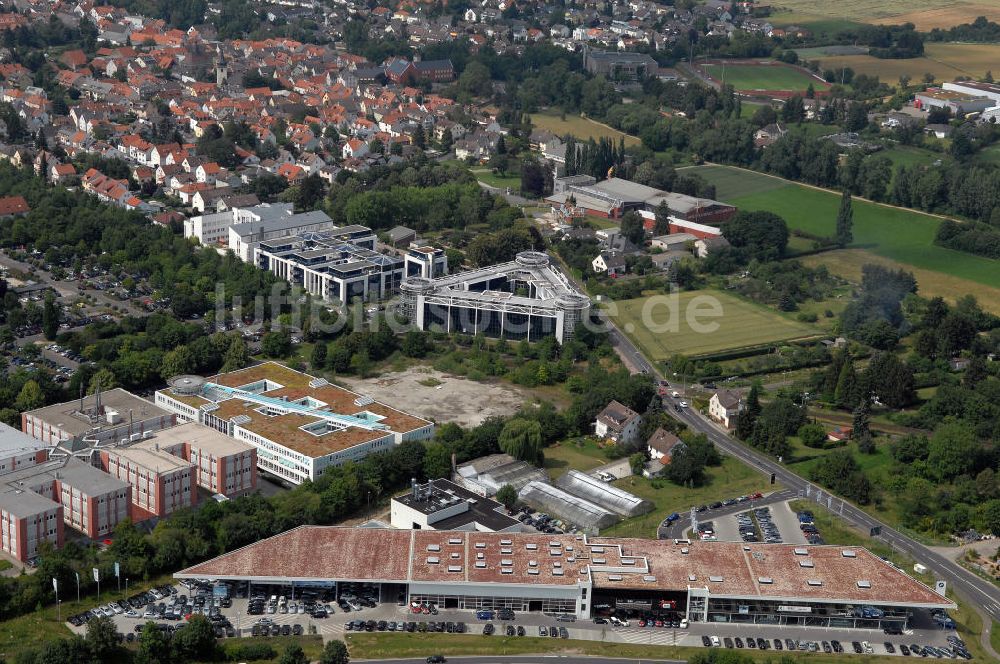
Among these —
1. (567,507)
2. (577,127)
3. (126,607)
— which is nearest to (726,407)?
(567,507)

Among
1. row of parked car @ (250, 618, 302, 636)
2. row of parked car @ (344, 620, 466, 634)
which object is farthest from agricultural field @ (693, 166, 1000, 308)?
row of parked car @ (250, 618, 302, 636)

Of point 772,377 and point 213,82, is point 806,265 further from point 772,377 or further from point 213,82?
point 213,82

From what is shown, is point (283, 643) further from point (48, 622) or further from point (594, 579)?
point (594, 579)

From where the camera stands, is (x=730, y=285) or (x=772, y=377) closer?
(x=772, y=377)

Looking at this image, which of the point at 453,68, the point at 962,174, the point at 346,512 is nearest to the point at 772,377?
the point at 346,512

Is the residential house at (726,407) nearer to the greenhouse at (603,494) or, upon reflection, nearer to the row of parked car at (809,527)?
the row of parked car at (809,527)

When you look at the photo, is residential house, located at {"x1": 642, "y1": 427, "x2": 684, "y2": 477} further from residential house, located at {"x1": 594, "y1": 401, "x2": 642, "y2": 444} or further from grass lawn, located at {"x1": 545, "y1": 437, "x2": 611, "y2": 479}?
grass lawn, located at {"x1": 545, "y1": 437, "x2": 611, "y2": 479}

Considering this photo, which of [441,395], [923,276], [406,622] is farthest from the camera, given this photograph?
[923,276]
